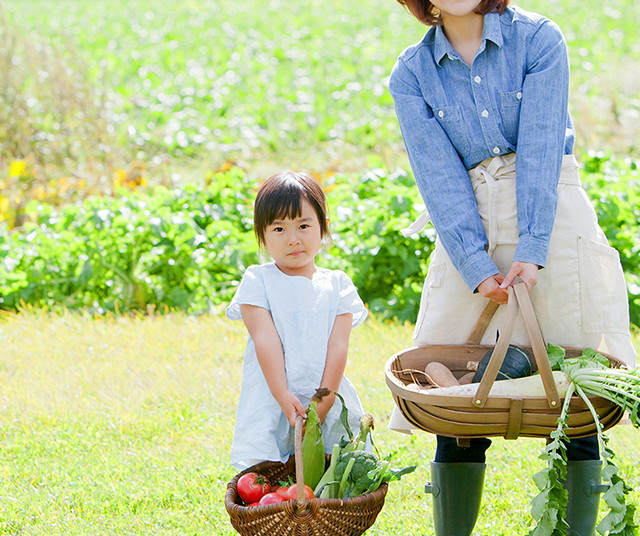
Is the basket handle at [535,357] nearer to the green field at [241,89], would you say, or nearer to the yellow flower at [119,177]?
the green field at [241,89]

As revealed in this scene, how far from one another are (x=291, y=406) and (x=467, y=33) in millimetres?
1331

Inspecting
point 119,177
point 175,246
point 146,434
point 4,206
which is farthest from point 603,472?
point 4,206

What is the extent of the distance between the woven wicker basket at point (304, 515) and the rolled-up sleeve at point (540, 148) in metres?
0.88

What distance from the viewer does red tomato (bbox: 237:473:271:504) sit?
2.69 m

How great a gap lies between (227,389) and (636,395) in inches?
103

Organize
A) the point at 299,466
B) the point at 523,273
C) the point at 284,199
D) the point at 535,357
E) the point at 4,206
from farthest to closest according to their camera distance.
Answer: the point at 4,206 → the point at 284,199 → the point at 523,273 → the point at 299,466 → the point at 535,357

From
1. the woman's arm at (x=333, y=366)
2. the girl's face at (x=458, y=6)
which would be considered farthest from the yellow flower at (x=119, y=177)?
the girl's face at (x=458, y=6)

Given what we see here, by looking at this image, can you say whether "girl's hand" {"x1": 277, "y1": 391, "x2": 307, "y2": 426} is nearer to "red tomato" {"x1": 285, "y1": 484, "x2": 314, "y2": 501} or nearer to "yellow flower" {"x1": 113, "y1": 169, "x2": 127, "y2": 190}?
"red tomato" {"x1": 285, "y1": 484, "x2": 314, "y2": 501}

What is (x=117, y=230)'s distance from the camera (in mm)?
5707

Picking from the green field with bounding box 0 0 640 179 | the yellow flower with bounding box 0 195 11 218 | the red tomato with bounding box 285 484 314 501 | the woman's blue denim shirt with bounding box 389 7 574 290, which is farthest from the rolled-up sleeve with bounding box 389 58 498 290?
the yellow flower with bounding box 0 195 11 218

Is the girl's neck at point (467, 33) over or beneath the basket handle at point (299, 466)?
over

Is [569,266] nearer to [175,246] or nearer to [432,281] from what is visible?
[432,281]

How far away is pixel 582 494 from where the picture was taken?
272 cm

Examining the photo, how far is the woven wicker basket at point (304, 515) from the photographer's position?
Answer: 2420 millimetres
